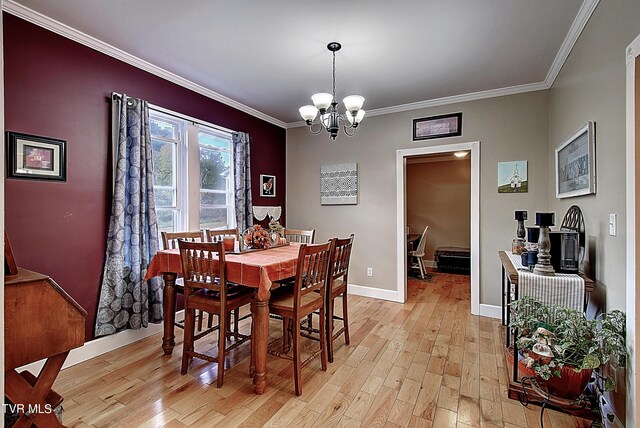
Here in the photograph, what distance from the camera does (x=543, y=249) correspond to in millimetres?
2143

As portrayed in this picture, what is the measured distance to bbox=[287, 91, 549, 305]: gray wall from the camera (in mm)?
3471

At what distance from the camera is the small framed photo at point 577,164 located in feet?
6.75

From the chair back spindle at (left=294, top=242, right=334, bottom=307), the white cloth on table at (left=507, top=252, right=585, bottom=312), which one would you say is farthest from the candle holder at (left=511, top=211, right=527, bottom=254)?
the chair back spindle at (left=294, top=242, right=334, bottom=307)

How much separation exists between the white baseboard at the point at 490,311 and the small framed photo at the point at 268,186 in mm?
3243

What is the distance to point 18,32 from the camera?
218 cm

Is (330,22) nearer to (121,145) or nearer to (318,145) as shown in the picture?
(121,145)

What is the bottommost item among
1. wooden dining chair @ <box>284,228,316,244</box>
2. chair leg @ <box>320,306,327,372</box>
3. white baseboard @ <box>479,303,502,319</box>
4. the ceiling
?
white baseboard @ <box>479,303,502,319</box>

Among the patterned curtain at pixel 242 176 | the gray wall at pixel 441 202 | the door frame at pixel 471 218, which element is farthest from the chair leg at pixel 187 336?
the gray wall at pixel 441 202

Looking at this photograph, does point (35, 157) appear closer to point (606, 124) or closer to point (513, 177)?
point (606, 124)

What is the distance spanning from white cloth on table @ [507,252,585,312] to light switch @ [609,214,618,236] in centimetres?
38

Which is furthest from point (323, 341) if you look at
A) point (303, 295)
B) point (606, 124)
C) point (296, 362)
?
point (606, 124)

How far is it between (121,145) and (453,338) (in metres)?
3.59

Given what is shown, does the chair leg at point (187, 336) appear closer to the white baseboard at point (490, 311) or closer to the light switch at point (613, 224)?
the light switch at point (613, 224)

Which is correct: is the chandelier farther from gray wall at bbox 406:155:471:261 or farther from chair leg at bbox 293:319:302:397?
gray wall at bbox 406:155:471:261
